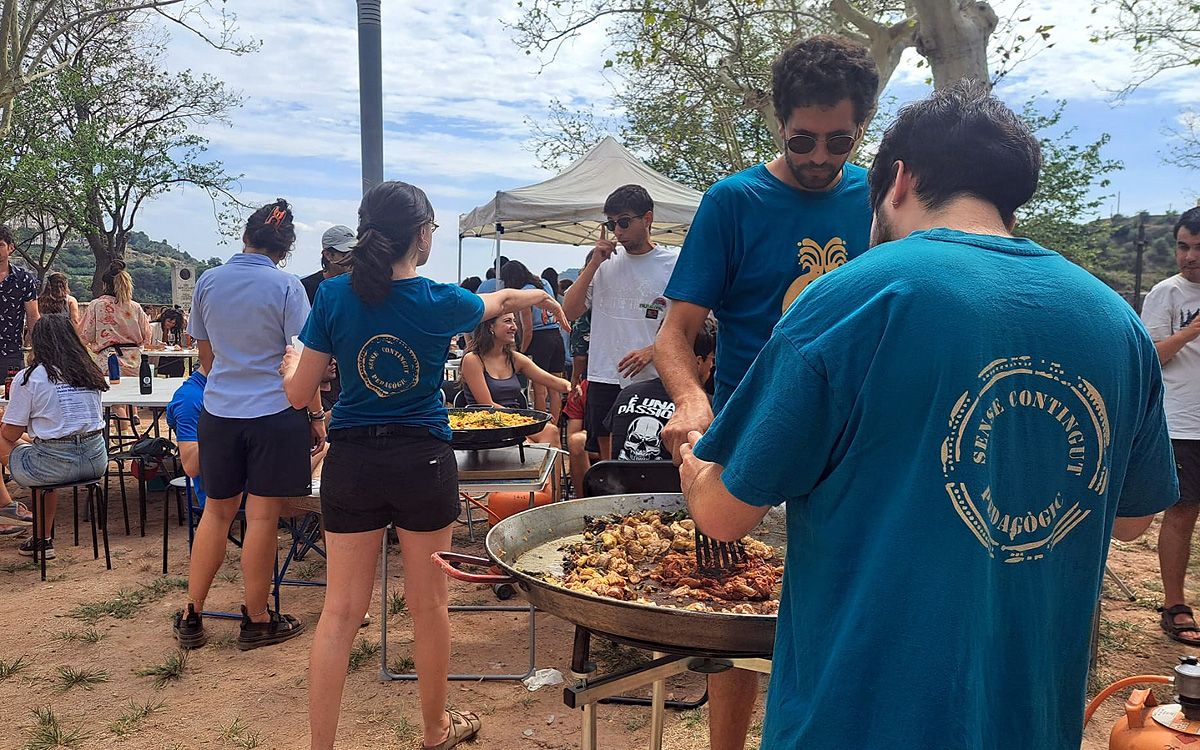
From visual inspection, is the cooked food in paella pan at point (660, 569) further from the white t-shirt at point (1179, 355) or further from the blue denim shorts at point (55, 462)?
the blue denim shorts at point (55, 462)

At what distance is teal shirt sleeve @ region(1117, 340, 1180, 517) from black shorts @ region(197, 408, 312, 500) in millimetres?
3543

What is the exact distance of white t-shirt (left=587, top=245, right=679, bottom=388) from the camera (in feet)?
16.7

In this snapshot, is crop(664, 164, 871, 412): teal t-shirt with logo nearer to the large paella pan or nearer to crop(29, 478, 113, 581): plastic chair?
the large paella pan

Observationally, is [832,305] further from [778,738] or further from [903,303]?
[778,738]

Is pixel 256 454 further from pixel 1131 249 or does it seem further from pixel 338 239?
pixel 1131 249

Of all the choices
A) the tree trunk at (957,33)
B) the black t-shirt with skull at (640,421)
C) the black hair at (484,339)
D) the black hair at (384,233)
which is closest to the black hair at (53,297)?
the black hair at (484,339)

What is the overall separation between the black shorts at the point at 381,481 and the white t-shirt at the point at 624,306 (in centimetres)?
225

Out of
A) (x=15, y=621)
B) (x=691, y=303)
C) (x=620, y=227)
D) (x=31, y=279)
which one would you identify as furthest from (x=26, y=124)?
(x=691, y=303)

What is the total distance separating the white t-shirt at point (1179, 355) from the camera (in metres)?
4.35

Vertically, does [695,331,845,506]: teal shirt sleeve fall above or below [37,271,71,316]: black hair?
below

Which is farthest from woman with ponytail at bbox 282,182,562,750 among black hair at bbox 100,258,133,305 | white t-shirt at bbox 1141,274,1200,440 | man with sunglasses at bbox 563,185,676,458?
black hair at bbox 100,258,133,305

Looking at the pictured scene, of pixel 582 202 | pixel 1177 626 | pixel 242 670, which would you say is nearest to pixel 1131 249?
pixel 582 202

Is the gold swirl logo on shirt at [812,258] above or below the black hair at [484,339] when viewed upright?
above

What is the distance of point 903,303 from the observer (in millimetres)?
1082
